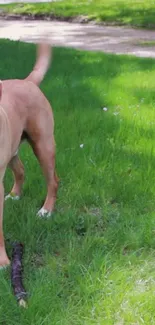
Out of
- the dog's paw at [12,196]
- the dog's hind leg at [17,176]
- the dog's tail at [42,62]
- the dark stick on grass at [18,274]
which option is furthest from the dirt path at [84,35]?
the dark stick on grass at [18,274]

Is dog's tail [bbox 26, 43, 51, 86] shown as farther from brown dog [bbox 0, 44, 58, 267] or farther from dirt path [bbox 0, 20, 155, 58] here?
dirt path [bbox 0, 20, 155, 58]

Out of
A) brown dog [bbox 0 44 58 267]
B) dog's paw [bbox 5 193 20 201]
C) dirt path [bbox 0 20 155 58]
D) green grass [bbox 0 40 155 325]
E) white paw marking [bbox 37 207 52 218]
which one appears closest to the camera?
green grass [bbox 0 40 155 325]

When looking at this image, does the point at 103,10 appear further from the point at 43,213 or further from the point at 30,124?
the point at 43,213

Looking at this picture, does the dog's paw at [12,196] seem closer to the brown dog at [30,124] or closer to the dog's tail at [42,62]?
the brown dog at [30,124]

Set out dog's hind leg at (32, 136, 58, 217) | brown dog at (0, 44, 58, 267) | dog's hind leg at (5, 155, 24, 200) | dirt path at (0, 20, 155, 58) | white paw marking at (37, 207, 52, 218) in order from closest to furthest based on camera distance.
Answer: brown dog at (0, 44, 58, 267)
white paw marking at (37, 207, 52, 218)
dog's hind leg at (32, 136, 58, 217)
dog's hind leg at (5, 155, 24, 200)
dirt path at (0, 20, 155, 58)

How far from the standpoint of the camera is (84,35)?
44.7 feet

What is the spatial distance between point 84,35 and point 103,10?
348cm

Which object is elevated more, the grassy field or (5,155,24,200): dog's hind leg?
(5,155,24,200): dog's hind leg

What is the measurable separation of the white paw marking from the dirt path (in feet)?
22.5

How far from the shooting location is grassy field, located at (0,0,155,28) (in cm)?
1556

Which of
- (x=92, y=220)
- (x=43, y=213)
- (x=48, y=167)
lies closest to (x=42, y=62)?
(x=48, y=167)

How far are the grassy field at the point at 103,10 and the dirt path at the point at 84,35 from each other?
0.56 m

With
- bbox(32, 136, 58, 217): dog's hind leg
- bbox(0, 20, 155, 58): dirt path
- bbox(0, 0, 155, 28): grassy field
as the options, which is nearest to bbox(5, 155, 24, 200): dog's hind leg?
Answer: bbox(32, 136, 58, 217): dog's hind leg

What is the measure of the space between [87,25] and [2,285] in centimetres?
1332
